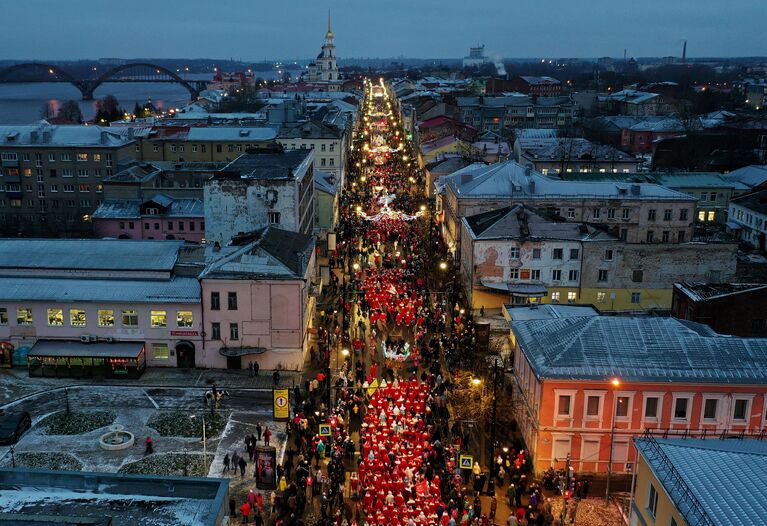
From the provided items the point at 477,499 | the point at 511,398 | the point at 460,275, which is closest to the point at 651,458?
the point at 477,499

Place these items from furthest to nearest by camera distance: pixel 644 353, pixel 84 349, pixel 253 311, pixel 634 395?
pixel 253 311 < pixel 84 349 < pixel 644 353 < pixel 634 395

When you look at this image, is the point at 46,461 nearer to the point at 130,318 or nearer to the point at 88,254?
the point at 130,318

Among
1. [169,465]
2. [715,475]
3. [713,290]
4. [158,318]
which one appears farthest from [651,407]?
[158,318]

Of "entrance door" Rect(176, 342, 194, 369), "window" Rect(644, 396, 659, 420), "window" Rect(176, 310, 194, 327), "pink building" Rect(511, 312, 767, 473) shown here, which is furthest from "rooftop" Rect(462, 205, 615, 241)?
"window" Rect(644, 396, 659, 420)

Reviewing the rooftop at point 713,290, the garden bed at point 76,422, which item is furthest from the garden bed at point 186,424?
the rooftop at point 713,290

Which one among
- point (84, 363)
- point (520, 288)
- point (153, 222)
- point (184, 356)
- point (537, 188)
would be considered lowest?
point (184, 356)

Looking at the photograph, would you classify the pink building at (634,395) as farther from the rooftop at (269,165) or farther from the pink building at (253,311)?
the rooftop at (269,165)
